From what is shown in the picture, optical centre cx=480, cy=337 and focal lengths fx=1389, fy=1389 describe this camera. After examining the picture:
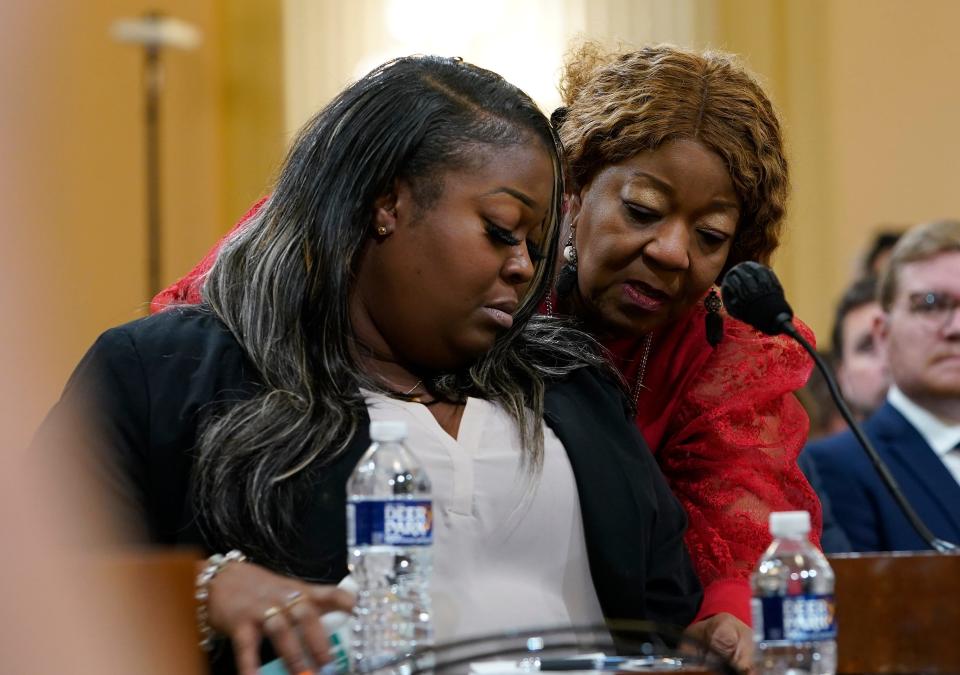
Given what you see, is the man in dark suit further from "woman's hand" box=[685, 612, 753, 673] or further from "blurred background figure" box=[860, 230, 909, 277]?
"woman's hand" box=[685, 612, 753, 673]

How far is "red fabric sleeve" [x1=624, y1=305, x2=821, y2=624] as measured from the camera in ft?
6.08

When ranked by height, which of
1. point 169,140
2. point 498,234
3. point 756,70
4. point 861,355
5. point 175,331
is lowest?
point 861,355

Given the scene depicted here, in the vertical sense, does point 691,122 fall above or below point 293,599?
above

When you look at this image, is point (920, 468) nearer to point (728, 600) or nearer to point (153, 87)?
point (728, 600)

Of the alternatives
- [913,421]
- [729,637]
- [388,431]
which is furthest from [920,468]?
[388,431]

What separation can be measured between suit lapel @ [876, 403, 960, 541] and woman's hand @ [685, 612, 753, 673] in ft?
4.20

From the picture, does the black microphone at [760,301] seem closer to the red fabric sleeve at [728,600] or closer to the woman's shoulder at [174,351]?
the red fabric sleeve at [728,600]

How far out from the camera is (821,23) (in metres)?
5.51

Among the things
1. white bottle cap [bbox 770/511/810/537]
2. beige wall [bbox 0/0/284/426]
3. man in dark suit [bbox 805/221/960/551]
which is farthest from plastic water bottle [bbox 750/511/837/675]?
beige wall [bbox 0/0/284/426]

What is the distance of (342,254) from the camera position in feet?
5.35

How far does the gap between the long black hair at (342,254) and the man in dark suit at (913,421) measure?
4.58 feet

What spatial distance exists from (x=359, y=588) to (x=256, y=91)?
14.9 ft

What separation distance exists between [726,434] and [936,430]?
135 cm

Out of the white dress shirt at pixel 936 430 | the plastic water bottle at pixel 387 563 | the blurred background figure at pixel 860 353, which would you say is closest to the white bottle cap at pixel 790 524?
the plastic water bottle at pixel 387 563
